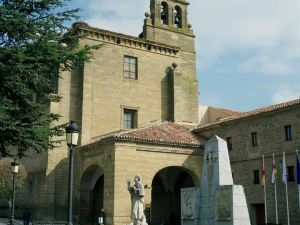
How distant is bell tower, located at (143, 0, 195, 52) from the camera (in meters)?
34.2

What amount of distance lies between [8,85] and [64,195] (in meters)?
15.2

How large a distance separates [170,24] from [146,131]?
11.6m

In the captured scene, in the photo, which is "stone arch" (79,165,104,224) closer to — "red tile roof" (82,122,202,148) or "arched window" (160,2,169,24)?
"red tile roof" (82,122,202,148)

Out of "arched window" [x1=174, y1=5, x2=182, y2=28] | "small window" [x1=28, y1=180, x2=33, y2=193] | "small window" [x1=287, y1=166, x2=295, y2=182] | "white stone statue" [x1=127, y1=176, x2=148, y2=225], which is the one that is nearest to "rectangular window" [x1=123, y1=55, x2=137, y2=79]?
"arched window" [x1=174, y1=5, x2=182, y2=28]

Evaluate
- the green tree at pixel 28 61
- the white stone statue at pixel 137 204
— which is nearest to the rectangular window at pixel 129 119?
the white stone statue at pixel 137 204

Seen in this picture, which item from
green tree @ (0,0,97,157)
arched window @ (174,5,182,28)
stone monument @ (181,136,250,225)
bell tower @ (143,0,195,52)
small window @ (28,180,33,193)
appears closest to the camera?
green tree @ (0,0,97,157)

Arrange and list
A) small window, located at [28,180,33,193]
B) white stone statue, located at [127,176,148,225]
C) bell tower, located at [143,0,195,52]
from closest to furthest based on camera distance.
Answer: white stone statue, located at [127,176,148,225]
small window, located at [28,180,33,193]
bell tower, located at [143,0,195,52]

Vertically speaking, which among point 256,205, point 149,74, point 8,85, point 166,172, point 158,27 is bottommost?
point 256,205

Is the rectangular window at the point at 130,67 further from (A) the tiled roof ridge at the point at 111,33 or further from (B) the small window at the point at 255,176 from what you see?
(B) the small window at the point at 255,176

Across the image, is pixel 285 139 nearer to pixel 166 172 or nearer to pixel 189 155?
pixel 189 155

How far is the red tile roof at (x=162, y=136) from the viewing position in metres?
25.0

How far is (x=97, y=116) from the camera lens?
30.0 m

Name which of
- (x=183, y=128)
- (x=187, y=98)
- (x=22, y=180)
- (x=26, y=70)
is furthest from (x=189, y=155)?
(x=26, y=70)

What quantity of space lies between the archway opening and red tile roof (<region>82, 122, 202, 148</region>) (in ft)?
8.44
